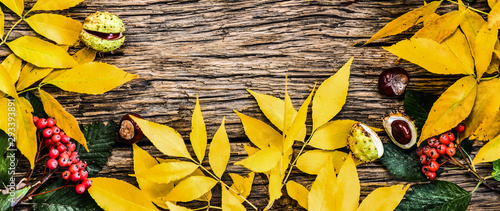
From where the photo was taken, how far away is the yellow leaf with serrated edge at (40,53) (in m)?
1.12

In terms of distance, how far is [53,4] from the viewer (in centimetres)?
112

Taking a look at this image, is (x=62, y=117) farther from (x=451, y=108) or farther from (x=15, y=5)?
(x=451, y=108)

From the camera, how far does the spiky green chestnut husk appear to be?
1146 millimetres

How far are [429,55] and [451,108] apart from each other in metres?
0.19

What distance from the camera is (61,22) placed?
1.15m

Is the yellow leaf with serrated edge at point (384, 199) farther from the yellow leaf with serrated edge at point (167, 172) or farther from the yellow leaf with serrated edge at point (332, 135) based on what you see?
the yellow leaf with serrated edge at point (167, 172)

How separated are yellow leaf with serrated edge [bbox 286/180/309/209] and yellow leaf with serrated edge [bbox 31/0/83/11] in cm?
94

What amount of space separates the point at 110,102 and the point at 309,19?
2.50 feet

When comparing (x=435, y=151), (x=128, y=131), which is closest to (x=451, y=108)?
(x=435, y=151)

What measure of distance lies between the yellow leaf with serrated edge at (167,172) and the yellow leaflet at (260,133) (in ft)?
0.70

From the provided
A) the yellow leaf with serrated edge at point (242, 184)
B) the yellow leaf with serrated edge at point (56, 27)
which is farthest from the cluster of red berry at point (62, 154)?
the yellow leaf with serrated edge at point (242, 184)

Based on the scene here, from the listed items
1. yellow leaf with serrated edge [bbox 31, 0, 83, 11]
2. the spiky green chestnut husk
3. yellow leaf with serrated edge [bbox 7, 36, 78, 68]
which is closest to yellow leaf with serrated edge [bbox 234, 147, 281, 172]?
the spiky green chestnut husk

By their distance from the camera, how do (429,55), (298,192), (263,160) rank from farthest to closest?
1. (298,192)
2. (429,55)
3. (263,160)

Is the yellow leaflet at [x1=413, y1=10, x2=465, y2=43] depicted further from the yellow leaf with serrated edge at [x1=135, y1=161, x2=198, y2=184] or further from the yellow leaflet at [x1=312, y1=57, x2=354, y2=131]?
the yellow leaf with serrated edge at [x1=135, y1=161, x2=198, y2=184]
